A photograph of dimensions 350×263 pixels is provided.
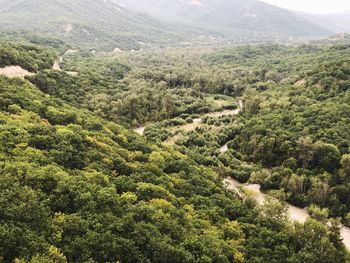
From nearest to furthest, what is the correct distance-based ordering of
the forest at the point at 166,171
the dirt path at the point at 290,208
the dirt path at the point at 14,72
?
1. the forest at the point at 166,171
2. the dirt path at the point at 290,208
3. the dirt path at the point at 14,72

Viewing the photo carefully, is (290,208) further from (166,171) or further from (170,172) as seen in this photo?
(166,171)

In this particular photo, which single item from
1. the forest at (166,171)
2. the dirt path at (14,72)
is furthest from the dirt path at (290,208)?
the dirt path at (14,72)

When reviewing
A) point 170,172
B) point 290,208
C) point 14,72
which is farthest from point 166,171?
point 14,72

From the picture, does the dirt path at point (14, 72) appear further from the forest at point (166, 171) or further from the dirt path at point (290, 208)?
the dirt path at point (290, 208)

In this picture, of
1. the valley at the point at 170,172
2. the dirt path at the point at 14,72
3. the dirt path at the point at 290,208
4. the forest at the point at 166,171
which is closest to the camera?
the forest at the point at 166,171

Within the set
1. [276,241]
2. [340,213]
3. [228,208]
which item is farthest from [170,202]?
[340,213]

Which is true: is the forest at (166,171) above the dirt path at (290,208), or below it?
above

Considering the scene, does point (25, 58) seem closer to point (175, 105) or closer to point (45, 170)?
point (175, 105)

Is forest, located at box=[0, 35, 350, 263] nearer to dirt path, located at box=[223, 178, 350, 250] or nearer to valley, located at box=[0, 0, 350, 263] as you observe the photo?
valley, located at box=[0, 0, 350, 263]
